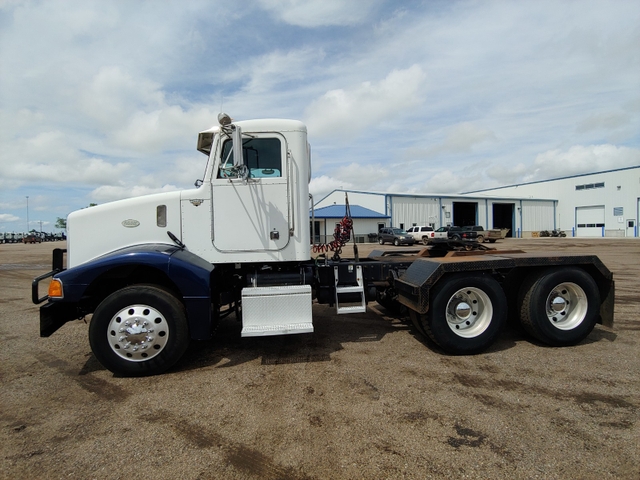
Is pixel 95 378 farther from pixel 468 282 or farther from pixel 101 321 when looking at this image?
pixel 468 282

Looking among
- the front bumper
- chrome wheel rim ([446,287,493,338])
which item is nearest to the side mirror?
the front bumper

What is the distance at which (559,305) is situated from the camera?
5.05 metres

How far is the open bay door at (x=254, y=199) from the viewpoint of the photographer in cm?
471

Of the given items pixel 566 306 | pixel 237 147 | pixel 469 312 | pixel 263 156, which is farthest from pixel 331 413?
pixel 566 306

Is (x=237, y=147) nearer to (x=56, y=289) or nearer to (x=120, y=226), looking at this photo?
(x=120, y=226)

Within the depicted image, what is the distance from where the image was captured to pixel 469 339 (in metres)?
4.72

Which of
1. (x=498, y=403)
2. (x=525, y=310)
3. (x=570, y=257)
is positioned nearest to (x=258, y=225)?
(x=498, y=403)

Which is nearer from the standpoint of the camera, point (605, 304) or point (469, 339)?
point (469, 339)

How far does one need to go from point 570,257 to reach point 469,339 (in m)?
1.79

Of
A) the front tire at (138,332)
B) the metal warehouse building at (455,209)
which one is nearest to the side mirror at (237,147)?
the front tire at (138,332)

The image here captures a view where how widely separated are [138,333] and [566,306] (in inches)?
209

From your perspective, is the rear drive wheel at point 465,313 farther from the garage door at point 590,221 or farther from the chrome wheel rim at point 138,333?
the garage door at point 590,221

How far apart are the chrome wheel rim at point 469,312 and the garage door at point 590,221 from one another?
6118 centimetres

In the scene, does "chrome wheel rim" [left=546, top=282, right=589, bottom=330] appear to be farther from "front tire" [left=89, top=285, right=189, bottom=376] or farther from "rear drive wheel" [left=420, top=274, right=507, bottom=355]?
"front tire" [left=89, top=285, right=189, bottom=376]
